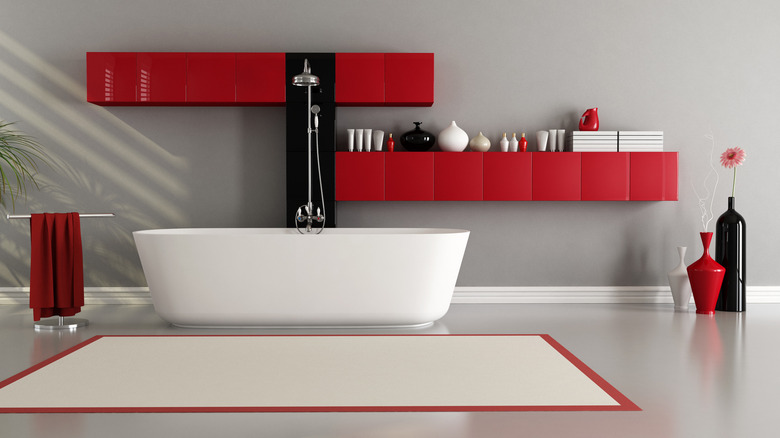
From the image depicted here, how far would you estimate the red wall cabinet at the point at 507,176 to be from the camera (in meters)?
4.95

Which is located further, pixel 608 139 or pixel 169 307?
pixel 608 139

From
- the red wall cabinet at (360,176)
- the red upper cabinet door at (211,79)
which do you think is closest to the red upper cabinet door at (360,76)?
the red wall cabinet at (360,176)

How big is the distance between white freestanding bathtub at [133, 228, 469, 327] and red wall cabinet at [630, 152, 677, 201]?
1785 millimetres

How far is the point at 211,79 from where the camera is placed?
4.88 metres

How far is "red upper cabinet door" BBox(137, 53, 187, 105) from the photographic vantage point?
486 cm

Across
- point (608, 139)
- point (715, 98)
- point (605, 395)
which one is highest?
point (715, 98)

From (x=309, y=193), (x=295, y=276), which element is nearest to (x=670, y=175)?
(x=309, y=193)

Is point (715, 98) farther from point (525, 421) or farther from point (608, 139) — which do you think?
point (525, 421)

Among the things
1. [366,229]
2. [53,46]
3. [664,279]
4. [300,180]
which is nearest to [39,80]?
[53,46]

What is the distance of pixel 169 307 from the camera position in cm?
396

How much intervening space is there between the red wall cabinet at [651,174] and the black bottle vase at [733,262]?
0.44m

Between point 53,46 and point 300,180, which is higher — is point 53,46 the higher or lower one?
the higher one

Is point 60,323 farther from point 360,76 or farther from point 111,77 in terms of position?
point 360,76

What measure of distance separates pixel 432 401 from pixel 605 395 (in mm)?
701
